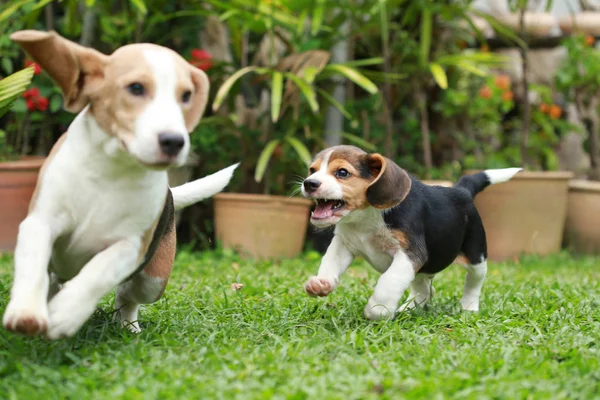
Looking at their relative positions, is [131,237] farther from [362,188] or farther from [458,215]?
[458,215]

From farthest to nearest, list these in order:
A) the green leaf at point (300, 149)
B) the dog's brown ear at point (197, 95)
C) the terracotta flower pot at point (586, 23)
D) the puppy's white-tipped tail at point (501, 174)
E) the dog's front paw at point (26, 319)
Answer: the terracotta flower pot at point (586, 23), the green leaf at point (300, 149), the puppy's white-tipped tail at point (501, 174), the dog's brown ear at point (197, 95), the dog's front paw at point (26, 319)

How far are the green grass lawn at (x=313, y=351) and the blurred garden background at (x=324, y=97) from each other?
2711 millimetres

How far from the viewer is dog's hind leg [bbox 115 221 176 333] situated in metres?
3.25

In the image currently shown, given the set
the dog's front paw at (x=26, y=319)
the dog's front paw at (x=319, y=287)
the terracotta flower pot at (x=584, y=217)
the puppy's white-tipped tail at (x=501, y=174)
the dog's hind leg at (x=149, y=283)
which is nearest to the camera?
the dog's front paw at (x=26, y=319)

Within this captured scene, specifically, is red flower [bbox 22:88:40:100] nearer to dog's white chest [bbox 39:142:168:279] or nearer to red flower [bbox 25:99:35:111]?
red flower [bbox 25:99:35:111]

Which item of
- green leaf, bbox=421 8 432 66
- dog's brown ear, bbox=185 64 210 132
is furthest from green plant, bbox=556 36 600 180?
dog's brown ear, bbox=185 64 210 132

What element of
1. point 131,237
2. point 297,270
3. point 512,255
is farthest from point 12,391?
point 512,255

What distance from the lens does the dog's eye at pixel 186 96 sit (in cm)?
277

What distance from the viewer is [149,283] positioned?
326 cm

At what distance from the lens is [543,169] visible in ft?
31.4

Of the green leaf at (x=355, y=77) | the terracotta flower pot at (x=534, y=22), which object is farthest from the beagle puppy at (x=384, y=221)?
the terracotta flower pot at (x=534, y=22)

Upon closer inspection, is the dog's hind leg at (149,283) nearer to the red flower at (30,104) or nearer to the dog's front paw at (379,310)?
the dog's front paw at (379,310)

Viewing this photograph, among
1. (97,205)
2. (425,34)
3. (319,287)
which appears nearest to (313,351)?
(319,287)

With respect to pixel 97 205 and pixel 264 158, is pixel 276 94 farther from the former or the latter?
pixel 97 205
